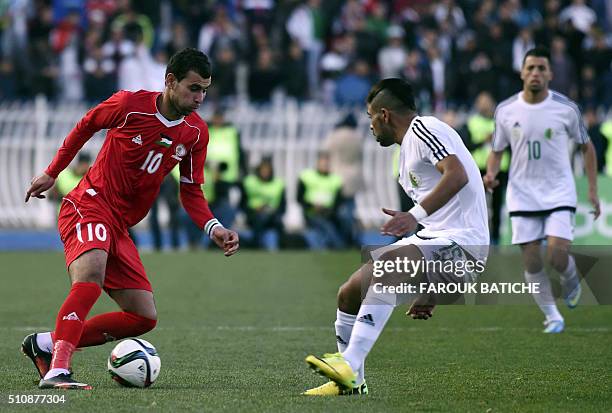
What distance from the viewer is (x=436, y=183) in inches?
282

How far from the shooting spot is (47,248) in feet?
65.9

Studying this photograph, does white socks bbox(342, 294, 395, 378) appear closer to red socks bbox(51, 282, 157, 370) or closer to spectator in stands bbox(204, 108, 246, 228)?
red socks bbox(51, 282, 157, 370)

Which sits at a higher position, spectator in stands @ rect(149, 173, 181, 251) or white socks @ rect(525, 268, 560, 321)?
white socks @ rect(525, 268, 560, 321)

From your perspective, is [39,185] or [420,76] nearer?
[39,185]

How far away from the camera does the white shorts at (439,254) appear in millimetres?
6949

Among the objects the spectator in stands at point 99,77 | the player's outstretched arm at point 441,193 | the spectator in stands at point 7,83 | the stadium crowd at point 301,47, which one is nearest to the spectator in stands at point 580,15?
the stadium crowd at point 301,47

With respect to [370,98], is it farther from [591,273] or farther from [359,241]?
[359,241]

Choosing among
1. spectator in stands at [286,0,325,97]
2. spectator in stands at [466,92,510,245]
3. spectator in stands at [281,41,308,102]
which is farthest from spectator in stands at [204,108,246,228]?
spectator in stands at [286,0,325,97]

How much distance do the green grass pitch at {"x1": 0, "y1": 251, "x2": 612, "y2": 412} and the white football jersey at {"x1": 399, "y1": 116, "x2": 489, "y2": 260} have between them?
2.98 ft

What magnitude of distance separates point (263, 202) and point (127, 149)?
39.1ft

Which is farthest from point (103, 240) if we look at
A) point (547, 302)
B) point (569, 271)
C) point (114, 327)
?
point (569, 271)

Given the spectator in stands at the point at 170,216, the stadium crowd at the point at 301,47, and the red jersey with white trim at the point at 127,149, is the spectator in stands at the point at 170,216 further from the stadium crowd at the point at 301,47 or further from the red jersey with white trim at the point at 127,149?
the red jersey with white trim at the point at 127,149

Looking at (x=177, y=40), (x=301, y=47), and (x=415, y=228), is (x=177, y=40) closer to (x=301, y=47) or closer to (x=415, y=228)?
(x=301, y=47)

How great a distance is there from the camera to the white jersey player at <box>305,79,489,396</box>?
6.88 metres
